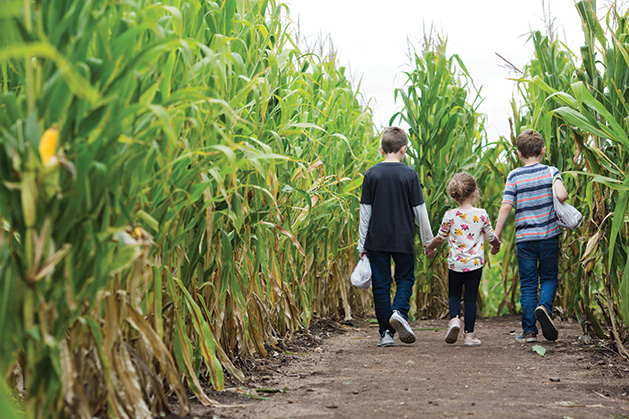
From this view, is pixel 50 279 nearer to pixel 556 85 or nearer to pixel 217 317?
pixel 217 317

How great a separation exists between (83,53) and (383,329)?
3022 mm

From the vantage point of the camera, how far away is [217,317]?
252 cm

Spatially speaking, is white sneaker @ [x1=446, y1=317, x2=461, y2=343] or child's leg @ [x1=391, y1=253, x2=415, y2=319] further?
child's leg @ [x1=391, y1=253, x2=415, y2=319]

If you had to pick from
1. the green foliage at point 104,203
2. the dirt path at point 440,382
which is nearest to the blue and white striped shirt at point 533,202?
the dirt path at point 440,382

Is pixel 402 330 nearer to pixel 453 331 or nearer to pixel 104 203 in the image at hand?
pixel 453 331

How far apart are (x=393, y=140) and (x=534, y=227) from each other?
1098 millimetres

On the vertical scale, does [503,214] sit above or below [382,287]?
above

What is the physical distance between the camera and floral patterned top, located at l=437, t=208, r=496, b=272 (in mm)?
4047

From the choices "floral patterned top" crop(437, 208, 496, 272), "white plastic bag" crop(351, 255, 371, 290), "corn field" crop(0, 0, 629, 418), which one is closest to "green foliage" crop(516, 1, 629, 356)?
"corn field" crop(0, 0, 629, 418)

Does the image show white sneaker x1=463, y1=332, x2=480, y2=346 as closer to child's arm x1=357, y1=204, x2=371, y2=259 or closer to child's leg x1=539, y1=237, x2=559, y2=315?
child's leg x1=539, y1=237, x2=559, y2=315

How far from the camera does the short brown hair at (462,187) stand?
412 centimetres

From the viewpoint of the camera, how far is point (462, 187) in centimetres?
412

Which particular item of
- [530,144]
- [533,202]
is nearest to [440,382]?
[533,202]

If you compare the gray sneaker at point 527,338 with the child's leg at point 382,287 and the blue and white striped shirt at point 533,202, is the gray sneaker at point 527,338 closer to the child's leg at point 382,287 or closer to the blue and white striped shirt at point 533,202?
the blue and white striped shirt at point 533,202
